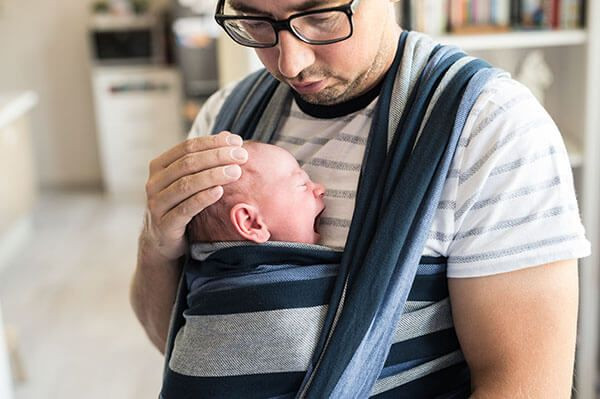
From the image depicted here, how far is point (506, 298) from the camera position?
3.22 feet

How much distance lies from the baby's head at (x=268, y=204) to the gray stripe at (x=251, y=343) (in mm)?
119

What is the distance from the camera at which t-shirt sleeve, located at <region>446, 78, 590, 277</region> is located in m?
0.97

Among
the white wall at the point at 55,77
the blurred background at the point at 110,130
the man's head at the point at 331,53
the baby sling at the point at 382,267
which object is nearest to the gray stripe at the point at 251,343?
the baby sling at the point at 382,267

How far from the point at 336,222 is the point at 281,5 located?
311mm

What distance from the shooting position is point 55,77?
5996mm

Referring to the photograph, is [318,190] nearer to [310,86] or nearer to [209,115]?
[310,86]

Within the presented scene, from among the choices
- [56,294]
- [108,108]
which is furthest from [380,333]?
[108,108]

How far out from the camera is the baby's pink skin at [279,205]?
1.11m

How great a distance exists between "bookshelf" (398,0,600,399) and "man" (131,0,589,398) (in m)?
1.03

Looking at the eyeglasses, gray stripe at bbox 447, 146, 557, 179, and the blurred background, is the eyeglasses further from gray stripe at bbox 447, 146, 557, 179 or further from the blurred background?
the blurred background

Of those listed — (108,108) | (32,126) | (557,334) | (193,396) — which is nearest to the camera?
(557,334)

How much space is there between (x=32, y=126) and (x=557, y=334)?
569cm

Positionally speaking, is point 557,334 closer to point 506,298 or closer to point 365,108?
point 506,298

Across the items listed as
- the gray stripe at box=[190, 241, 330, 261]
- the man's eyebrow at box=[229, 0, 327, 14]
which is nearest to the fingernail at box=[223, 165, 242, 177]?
the gray stripe at box=[190, 241, 330, 261]
